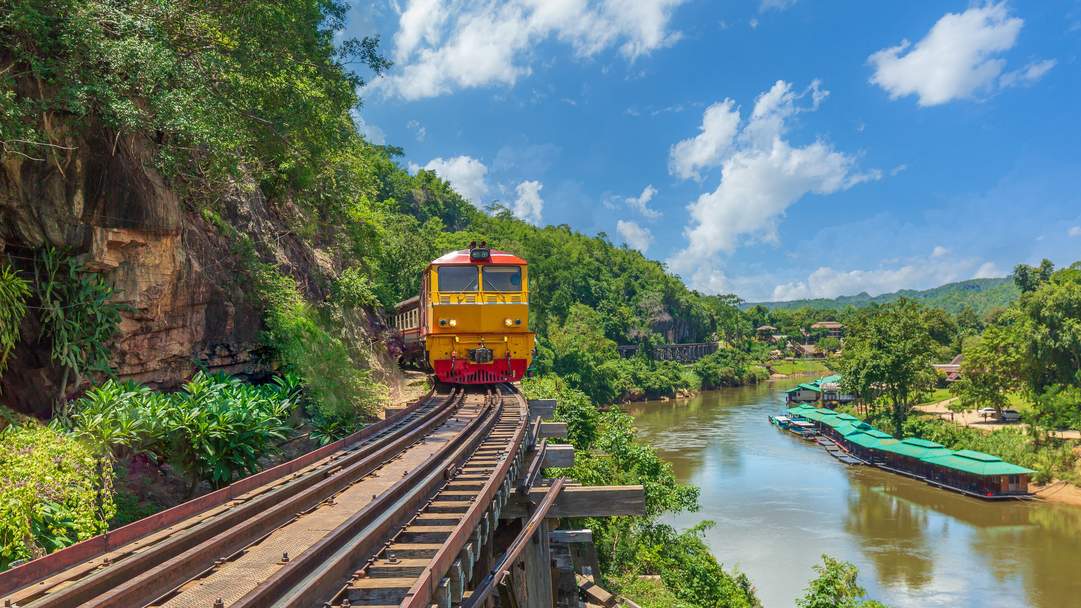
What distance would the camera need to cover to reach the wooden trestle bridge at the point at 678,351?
81500mm

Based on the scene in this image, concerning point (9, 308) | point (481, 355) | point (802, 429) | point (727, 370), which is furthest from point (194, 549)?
point (727, 370)

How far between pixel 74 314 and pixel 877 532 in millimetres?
26705

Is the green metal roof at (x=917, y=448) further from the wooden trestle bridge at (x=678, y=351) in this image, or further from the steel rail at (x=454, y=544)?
the wooden trestle bridge at (x=678, y=351)

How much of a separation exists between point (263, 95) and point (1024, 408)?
49491mm

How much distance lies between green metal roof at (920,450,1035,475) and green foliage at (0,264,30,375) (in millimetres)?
33492

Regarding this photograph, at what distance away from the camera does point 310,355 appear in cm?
1432

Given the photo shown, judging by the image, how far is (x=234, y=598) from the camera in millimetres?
4438

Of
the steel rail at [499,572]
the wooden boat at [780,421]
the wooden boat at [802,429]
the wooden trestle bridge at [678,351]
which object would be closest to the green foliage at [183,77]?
the steel rail at [499,572]

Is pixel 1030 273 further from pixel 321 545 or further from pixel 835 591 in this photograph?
pixel 321 545

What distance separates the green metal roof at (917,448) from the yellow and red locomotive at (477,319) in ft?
83.5

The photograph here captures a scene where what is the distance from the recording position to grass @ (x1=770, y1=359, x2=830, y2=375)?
322 feet

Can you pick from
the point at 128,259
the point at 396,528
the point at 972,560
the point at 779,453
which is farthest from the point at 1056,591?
the point at 128,259

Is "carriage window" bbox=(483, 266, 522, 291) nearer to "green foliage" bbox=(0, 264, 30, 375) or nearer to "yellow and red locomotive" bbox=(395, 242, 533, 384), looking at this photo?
"yellow and red locomotive" bbox=(395, 242, 533, 384)

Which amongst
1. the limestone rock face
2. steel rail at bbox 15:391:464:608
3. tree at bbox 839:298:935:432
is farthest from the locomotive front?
tree at bbox 839:298:935:432
